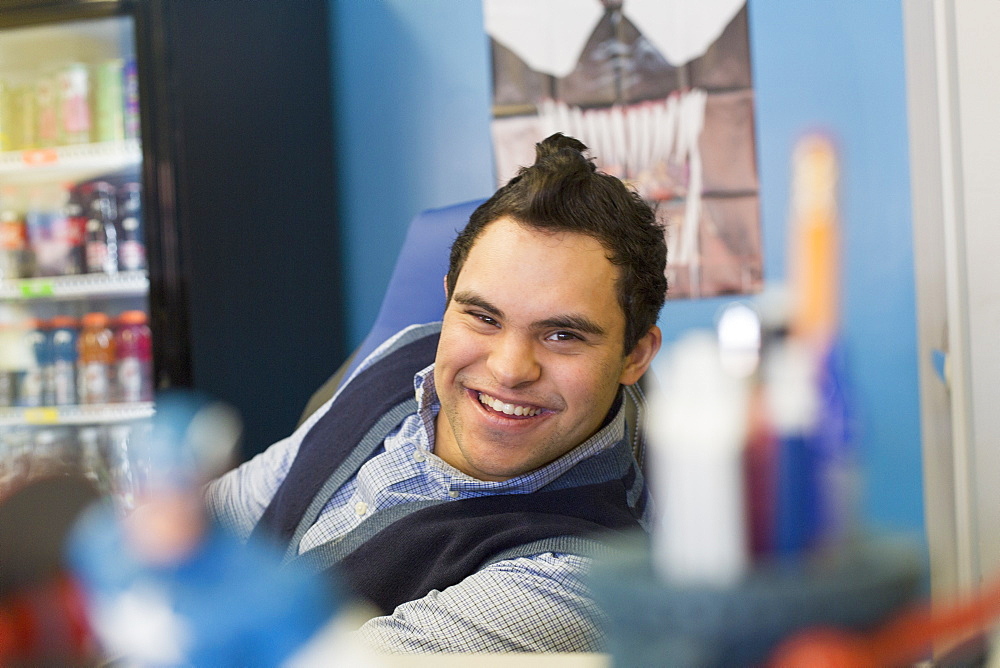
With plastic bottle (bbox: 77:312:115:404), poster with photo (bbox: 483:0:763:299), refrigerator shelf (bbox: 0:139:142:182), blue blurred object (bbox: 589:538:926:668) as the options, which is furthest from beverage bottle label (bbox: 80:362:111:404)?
blue blurred object (bbox: 589:538:926:668)

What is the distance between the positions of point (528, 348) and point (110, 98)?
1794 mm

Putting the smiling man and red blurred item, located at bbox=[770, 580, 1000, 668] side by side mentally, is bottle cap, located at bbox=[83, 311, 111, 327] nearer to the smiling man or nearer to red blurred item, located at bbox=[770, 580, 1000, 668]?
the smiling man

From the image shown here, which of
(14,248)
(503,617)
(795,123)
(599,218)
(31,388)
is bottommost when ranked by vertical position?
(503,617)

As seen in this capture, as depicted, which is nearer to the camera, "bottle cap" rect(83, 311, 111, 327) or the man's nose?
the man's nose

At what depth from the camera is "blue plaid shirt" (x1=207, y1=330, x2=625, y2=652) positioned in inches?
32.1

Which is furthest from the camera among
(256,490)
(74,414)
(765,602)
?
(74,414)

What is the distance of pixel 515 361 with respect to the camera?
1.10m

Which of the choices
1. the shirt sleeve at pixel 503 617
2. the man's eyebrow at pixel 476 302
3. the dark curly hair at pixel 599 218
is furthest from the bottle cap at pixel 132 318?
the shirt sleeve at pixel 503 617

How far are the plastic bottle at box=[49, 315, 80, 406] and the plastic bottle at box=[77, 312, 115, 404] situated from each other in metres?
0.03

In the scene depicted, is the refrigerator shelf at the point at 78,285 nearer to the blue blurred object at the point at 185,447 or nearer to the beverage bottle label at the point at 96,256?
the beverage bottle label at the point at 96,256

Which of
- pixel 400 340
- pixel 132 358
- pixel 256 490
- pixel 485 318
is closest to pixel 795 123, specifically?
pixel 400 340

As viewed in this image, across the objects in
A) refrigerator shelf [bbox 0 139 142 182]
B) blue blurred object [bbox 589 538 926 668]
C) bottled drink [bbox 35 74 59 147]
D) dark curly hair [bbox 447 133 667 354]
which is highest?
bottled drink [bbox 35 74 59 147]

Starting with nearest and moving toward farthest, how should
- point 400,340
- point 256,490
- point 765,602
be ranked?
point 765,602 → point 256,490 → point 400,340

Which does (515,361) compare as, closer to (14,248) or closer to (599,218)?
(599,218)
